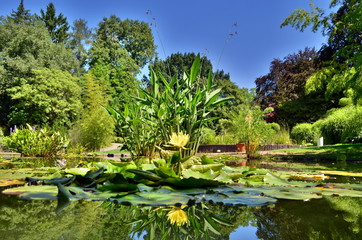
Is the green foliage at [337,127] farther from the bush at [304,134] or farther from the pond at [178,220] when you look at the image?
the pond at [178,220]

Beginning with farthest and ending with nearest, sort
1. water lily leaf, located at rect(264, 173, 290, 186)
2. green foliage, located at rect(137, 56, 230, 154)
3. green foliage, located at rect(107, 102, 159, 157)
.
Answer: green foliage, located at rect(107, 102, 159, 157), green foliage, located at rect(137, 56, 230, 154), water lily leaf, located at rect(264, 173, 290, 186)

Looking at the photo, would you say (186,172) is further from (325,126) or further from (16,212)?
(325,126)

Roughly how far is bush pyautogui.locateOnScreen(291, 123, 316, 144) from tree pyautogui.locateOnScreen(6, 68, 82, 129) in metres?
14.3

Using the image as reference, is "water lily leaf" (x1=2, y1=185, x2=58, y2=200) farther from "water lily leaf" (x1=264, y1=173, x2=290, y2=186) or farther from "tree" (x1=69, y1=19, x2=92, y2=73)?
"tree" (x1=69, y1=19, x2=92, y2=73)

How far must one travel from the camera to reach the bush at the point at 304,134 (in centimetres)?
1384

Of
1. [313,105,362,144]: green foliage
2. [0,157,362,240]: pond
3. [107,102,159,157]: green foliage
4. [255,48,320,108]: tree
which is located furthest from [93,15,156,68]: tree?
[0,157,362,240]: pond

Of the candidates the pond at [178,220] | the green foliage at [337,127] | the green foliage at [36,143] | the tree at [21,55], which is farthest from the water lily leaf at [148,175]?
the tree at [21,55]

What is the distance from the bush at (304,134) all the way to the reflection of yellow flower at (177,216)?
14073mm

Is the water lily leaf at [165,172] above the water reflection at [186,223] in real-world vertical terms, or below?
above

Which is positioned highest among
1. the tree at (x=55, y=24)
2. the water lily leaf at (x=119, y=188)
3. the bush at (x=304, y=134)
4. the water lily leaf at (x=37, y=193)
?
the tree at (x=55, y=24)

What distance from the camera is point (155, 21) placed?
289cm

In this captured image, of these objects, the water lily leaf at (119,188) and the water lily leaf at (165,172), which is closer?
the water lily leaf at (119,188)

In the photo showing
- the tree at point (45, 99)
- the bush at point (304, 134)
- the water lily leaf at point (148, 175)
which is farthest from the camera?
the tree at point (45, 99)

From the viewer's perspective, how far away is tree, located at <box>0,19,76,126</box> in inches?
744
